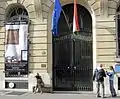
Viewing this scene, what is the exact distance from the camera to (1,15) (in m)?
23.6

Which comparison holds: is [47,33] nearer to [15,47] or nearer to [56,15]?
[56,15]

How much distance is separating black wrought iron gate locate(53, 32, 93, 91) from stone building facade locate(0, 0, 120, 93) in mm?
611

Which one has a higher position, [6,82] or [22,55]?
[22,55]

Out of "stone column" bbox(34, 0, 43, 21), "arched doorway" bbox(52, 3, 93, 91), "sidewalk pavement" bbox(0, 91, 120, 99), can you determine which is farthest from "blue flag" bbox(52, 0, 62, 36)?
"sidewalk pavement" bbox(0, 91, 120, 99)

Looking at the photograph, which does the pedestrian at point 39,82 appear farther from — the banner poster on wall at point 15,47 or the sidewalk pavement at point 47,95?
the banner poster on wall at point 15,47

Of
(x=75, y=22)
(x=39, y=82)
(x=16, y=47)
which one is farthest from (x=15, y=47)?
(x=75, y=22)

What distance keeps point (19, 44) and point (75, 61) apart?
3.86 metres

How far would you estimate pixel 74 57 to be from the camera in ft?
75.6

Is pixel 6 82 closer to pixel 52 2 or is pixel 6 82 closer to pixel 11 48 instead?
pixel 11 48

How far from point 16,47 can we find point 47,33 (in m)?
2.35

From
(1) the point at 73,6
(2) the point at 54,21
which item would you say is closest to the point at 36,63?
(2) the point at 54,21

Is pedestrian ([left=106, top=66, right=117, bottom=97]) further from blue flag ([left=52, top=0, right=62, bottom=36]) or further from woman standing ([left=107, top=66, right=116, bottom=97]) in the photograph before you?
blue flag ([left=52, top=0, right=62, bottom=36])

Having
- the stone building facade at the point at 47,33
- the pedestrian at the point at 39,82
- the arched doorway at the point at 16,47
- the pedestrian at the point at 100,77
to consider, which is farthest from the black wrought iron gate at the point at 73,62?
the pedestrian at the point at 100,77

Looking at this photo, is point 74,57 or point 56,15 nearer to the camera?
point 56,15
